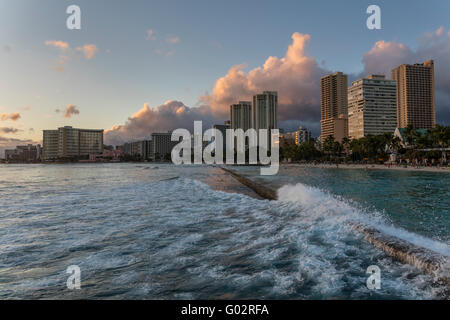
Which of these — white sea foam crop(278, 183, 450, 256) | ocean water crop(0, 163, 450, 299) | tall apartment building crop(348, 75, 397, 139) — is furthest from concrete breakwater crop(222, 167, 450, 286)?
tall apartment building crop(348, 75, 397, 139)

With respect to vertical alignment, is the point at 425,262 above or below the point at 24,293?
above

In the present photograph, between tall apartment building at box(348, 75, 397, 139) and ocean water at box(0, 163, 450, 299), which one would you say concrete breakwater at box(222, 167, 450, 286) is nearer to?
ocean water at box(0, 163, 450, 299)

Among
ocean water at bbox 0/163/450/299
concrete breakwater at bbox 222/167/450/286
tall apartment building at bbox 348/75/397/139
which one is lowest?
ocean water at bbox 0/163/450/299

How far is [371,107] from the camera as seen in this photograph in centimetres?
17475

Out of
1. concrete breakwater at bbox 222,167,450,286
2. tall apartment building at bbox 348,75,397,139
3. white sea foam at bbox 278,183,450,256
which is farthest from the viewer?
tall apartment building at bbox 348,75,397,139

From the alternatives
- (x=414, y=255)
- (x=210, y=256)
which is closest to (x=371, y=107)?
(x=414, y=255)

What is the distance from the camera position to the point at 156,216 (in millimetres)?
11148

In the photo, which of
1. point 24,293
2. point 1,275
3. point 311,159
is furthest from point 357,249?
point 311,159

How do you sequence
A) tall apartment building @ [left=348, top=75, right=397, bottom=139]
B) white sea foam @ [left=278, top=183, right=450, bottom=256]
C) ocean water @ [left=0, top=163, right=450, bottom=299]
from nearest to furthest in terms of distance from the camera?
ocean water @ [left=0, top=163, right=450, bottom=299] → white sea foam @ [left=278, top=183, right=450, bottom=256] → tall apartment building @ [left=348, top=75, right=397, bottom=139]

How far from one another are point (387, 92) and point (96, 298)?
711 ft

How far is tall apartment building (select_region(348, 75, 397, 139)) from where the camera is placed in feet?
568

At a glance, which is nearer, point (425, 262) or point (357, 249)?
point (425, 262)

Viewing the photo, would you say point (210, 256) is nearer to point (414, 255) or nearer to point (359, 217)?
point (414, 255)
